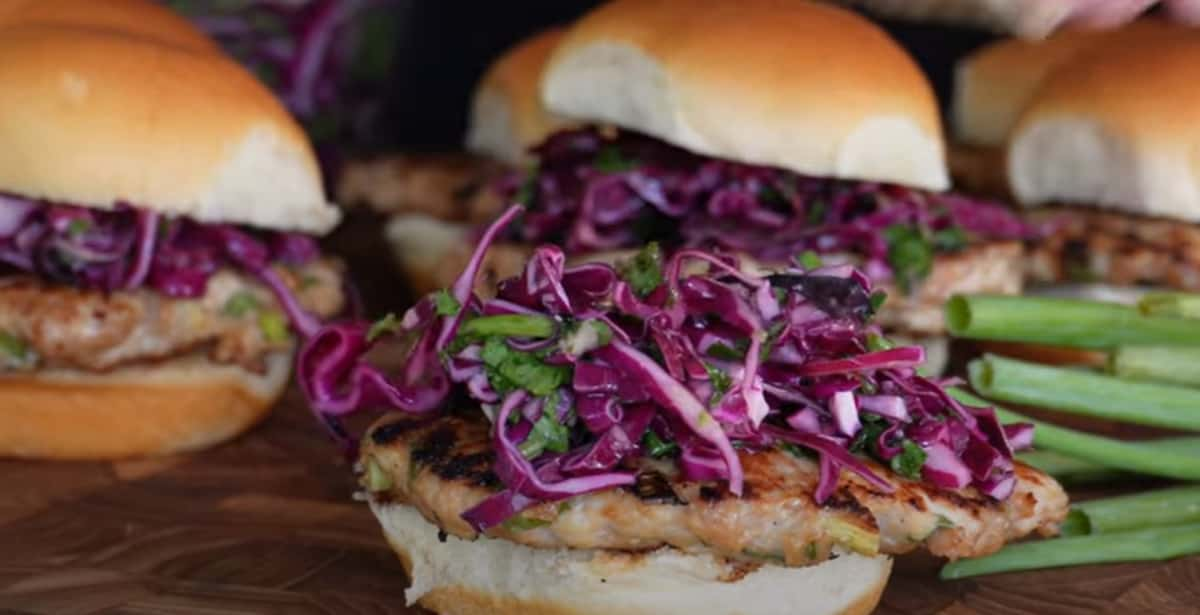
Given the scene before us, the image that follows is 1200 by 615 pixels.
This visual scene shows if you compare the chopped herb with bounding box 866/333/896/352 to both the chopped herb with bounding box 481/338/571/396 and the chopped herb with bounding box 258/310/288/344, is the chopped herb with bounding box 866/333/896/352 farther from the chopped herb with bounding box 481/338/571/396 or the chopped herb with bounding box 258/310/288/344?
the chopped herb with bounding box 258/310/288/344

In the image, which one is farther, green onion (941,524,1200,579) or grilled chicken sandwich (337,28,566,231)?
grilled chicken sandwich (337,28,566,231)

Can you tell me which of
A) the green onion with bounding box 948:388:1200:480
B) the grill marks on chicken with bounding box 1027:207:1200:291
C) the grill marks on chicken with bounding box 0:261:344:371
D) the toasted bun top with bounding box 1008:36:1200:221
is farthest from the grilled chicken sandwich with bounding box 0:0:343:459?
the toasted bun top with bounding box 1008:36:1200:221

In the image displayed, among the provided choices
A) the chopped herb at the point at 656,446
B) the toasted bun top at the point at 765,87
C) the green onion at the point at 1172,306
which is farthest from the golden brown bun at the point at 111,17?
the green onion at the point at 1172,306

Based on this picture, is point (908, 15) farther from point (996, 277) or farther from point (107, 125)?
point (107, 125)

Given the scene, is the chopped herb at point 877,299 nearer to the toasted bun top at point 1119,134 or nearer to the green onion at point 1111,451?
the green onion at point 1111,451

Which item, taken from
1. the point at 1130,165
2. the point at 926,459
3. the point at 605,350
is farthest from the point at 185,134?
the point at 1130,165

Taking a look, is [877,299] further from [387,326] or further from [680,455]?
[387,326]
